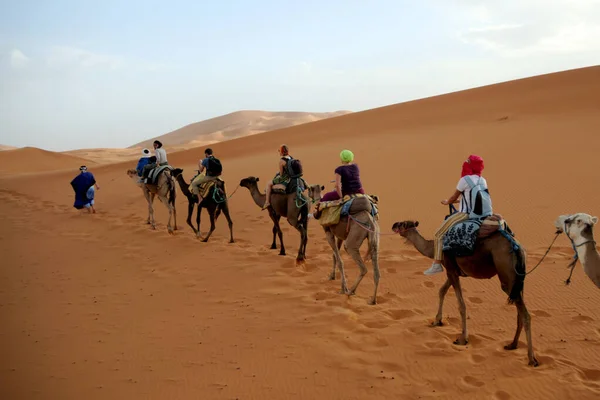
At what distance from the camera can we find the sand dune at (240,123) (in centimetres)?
9462

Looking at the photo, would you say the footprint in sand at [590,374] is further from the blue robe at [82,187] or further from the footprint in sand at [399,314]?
the blue robe at [82,187]

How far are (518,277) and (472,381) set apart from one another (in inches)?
50.7

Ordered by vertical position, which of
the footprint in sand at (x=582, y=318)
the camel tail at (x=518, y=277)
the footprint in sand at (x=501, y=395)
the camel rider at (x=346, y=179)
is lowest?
the footprint in sand at (x=501, y=395)

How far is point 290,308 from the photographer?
314 inches

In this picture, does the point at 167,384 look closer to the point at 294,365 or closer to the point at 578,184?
the point at 294,365

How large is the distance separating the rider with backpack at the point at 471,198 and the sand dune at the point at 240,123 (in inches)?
3189

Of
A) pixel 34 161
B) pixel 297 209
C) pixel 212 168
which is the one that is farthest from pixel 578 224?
pixel 34 161

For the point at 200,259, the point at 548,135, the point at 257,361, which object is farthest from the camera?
the point at 548,135

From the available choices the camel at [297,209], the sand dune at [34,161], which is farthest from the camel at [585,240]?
the sand dune at [34,161]

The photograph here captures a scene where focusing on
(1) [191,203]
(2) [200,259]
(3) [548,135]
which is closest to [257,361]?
(2) [200,259]

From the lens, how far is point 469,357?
606 cm

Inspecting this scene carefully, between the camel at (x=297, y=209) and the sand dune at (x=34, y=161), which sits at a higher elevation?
the sand dune at (x=34, y=161)

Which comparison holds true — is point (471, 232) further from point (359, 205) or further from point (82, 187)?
point (82, 187)

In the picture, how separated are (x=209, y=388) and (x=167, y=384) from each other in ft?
1.69
